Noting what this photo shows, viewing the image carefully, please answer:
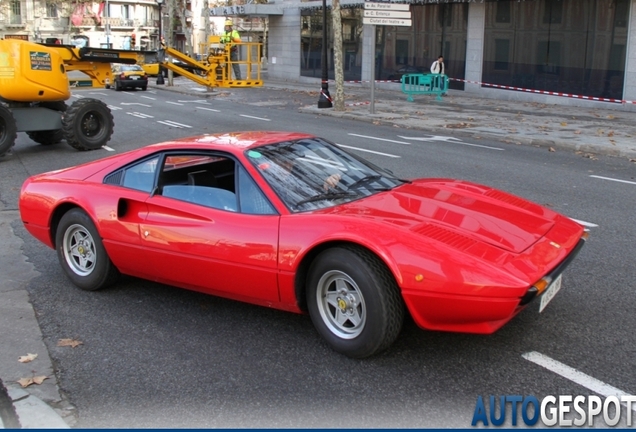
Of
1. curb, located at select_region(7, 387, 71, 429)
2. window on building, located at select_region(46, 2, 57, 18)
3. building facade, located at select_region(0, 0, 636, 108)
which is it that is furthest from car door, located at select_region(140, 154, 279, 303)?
window on building, located at select_region(46, 2, 57, 18)

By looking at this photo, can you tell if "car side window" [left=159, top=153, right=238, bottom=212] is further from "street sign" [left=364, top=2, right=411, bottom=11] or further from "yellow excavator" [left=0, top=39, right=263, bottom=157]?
"street sign" [left=364, top=2, right=411, bottom=11]

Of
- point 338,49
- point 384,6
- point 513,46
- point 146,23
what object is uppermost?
point 146,23

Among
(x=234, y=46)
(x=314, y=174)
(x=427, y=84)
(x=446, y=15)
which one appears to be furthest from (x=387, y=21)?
(x=314, y=174)

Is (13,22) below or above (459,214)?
above

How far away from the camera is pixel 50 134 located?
1491cm

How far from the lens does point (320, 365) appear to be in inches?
164

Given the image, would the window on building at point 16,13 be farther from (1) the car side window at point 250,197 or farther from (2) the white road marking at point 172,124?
(1) the car side window at point 250,197

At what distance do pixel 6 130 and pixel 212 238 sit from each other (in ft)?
32.8

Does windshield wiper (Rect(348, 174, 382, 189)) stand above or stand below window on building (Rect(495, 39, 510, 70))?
below

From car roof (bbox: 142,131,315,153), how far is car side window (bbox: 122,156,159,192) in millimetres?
139

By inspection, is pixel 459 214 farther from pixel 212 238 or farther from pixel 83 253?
pixel 83 253

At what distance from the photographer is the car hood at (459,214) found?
4.14 meters

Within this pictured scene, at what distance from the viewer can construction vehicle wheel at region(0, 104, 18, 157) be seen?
1287 cm

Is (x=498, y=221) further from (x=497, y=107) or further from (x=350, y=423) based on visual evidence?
(x=497, y=107)
